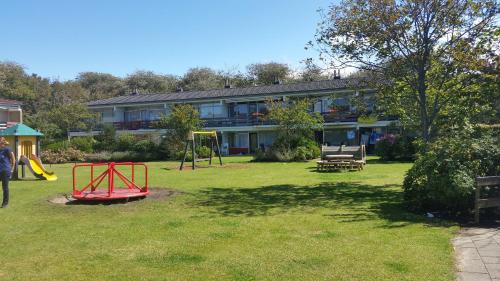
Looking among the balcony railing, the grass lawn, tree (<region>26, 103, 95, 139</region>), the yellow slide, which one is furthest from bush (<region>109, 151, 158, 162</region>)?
the grass lawn

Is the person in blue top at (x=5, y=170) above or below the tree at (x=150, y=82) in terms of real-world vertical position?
below

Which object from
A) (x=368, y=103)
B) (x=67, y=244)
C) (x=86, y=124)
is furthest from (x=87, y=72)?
(x=67, y=244)

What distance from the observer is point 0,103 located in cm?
3859

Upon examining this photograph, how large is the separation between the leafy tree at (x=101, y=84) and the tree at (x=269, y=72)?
22.5m

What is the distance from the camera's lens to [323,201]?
37.8 feet

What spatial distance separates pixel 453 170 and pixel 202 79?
227 feet

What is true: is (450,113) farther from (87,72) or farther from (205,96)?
(87,72)

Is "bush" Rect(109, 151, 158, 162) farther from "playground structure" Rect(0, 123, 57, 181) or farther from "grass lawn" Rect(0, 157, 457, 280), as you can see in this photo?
"grass lawn" Rect(0, 157, 457, 280)

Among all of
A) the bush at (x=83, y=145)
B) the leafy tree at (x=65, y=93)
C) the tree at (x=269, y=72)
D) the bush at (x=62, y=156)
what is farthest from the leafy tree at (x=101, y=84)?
the bush at (x=62, y=156)

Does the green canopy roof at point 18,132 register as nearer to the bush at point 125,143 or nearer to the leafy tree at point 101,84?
the bush at point 125,143

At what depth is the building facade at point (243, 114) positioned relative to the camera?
40.4 meters

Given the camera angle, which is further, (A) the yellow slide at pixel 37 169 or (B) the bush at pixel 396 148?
(B) the bush at pixel 396 148

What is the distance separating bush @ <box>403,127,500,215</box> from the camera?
8.99 metres

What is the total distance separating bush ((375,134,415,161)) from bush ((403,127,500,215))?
16639mm
